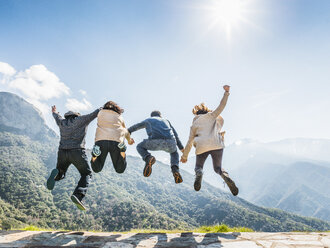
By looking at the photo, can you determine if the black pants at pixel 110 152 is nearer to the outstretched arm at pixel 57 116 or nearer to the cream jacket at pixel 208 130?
the outstretched arm at pixel 57 116

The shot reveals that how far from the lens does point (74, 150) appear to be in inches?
170

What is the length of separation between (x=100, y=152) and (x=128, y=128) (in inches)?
49.5

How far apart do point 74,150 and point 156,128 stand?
1923mm

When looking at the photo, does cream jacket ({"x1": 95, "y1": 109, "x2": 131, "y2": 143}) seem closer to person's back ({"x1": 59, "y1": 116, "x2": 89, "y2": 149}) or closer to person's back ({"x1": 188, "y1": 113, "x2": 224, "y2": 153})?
person's back ({"x1": 59, "y1": 116, "x2": 89, "y2": 149})

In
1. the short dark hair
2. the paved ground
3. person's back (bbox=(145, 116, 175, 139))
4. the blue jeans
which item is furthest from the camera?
the short dark hair

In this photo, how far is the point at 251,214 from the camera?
130 metres

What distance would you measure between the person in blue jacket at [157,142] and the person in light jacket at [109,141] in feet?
1.84

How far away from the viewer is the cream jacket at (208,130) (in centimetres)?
460

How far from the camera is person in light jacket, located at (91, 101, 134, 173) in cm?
450

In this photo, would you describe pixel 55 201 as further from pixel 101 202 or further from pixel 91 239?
pixel 91 239

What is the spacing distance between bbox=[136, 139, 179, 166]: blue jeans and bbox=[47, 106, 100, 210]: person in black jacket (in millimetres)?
1269

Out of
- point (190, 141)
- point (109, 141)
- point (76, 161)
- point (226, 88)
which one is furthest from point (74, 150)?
point (226, 88)

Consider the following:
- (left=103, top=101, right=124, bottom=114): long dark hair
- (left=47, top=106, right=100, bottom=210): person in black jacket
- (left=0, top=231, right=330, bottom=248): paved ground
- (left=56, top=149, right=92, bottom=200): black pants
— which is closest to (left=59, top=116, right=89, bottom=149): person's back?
(left=47, top=106, right=100, bottom=210): person in black jacket

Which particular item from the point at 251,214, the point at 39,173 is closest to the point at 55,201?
the point at 39,173
